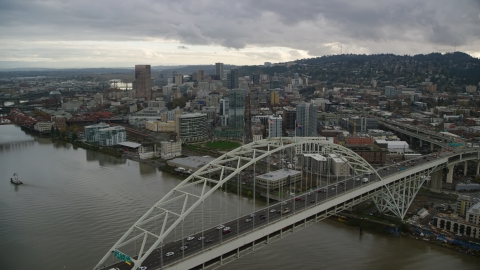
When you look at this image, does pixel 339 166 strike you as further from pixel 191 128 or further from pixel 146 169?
pixel 191 128

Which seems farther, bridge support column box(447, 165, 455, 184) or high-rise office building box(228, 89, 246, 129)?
high-rise office building box(228, 89, 246, 129)

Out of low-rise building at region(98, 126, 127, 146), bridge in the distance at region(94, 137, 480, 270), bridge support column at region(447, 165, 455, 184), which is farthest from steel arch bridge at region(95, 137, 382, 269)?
low-rise building at region(98, 126, 127, 146)

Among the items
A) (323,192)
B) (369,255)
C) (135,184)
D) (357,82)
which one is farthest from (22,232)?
(357,82)

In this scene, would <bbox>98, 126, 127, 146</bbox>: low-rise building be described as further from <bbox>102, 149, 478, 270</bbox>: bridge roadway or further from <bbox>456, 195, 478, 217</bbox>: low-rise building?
<bbox>456, 195, 478, 217</bbox>: low-rise building

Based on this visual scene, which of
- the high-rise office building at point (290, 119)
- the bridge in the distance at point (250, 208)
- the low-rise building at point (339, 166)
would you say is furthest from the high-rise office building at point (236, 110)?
the low-rise building at point (339, 166)

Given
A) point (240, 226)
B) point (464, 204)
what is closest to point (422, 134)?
point (464, 204)

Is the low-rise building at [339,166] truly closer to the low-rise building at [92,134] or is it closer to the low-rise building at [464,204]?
the low-rise building at [464,204]
